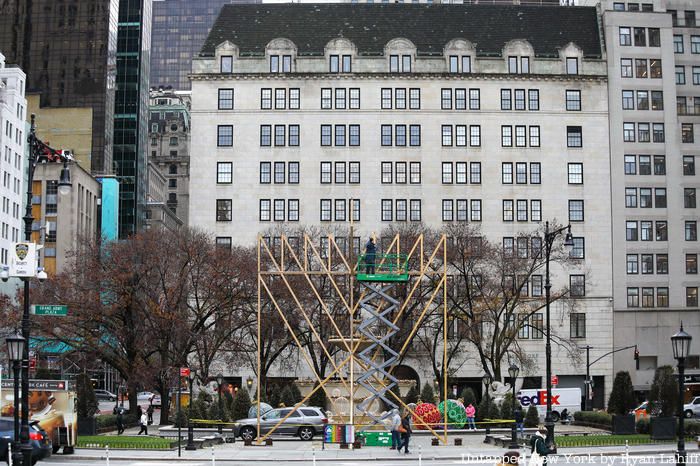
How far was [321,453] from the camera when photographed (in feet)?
142

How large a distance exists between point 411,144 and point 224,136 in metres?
16.8

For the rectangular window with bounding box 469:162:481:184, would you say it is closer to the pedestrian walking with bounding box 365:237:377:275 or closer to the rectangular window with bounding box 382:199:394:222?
the rectangular window with bounding box 382:199:394:222

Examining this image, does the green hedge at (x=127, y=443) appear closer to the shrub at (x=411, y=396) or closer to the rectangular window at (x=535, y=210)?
the shrub at (x=411, y=396)

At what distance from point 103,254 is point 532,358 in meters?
38.3

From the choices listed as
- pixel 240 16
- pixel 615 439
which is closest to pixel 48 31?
A: pixel 240 16

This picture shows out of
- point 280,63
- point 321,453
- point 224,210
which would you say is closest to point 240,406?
point 321,453

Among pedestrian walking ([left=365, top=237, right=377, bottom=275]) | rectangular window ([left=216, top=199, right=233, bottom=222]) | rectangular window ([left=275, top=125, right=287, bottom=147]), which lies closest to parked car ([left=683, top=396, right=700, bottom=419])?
pedestrian walking ([left=365, top=237, right=377, bottom=275])

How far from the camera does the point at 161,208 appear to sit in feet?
636

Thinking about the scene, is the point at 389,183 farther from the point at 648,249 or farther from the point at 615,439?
the point at 615,439

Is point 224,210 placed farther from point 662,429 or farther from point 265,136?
point 662,429

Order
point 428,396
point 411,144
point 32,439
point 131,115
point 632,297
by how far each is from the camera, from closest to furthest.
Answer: point 32,439, point 428,396, point 632,297, point 411,144, point 131,115

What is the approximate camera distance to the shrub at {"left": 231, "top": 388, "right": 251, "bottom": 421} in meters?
62.6

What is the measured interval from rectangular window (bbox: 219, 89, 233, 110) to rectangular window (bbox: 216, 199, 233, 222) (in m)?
8.45

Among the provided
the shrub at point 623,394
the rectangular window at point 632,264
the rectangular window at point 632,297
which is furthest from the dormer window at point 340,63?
the shrub at point 623,394
